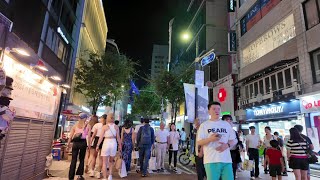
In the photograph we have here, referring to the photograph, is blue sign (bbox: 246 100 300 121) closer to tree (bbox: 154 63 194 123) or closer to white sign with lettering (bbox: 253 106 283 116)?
white sign with lettering (bbox: 253 106 283 116)

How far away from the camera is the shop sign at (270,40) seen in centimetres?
1669

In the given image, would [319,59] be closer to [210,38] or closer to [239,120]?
[239,120]

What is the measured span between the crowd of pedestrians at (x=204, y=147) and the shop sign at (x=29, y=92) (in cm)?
113

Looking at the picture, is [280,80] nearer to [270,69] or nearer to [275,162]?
[270,69]

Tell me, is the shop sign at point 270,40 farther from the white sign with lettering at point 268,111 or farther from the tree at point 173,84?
the tree at point 173,84

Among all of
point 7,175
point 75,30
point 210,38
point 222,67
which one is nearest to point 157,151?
point 7,175

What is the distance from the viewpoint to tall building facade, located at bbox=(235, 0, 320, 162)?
14.0m

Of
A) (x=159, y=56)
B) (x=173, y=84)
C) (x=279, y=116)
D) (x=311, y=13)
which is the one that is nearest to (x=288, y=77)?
(x=279, y=116)

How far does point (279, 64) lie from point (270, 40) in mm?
3149

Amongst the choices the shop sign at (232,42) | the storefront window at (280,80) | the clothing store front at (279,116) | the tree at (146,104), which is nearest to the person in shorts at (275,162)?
the clothing store front at (279,116)

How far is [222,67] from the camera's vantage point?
32125 millimetres

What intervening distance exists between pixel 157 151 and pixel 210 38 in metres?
28.7

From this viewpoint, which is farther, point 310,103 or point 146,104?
point 146,104

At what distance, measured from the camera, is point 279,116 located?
17109mm
